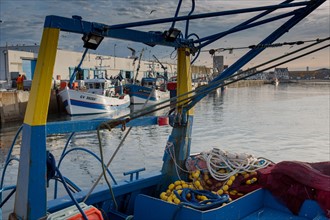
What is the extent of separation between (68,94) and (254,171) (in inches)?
1143

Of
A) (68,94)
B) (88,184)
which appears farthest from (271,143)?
(68,94)

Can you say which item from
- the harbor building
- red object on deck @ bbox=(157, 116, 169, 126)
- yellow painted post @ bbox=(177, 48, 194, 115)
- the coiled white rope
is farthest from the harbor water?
the harbor building

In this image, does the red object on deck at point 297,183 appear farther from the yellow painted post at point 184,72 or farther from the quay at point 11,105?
the quay at point 11,105

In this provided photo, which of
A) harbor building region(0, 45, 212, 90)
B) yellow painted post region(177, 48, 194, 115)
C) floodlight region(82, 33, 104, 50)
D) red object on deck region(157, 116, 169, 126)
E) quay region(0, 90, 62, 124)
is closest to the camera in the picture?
floodlight region(82, 33, 104, 50)

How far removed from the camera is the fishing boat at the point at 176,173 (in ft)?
11.4

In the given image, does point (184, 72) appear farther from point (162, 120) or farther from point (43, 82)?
point (43, 82)

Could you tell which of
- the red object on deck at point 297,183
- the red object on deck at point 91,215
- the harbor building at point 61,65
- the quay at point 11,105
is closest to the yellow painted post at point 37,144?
the red object on deck at point 91,215

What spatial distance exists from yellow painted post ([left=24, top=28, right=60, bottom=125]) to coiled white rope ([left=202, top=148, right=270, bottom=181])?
8.69 ft

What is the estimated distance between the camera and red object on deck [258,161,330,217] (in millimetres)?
4484

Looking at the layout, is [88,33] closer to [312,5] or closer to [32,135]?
[32,135]

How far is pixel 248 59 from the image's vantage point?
17.0ft

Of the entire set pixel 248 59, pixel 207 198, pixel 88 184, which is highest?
pixel 248 59

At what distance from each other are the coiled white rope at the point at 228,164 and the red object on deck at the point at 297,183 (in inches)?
8.8

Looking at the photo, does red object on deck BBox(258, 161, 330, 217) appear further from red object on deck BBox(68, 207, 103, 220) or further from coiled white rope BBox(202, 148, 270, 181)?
red object on deck BBox(68, 207, 103, 220)
